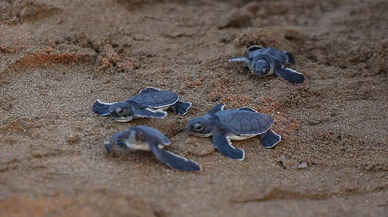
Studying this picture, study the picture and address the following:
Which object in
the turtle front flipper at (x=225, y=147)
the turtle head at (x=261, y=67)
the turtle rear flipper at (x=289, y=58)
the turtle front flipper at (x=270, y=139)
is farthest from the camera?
the turtle rear flipper at (x=289, y=58)

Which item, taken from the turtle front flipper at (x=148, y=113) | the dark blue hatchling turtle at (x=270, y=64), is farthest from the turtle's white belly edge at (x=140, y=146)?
the dark blue hatchling turtle at (x=270, y=64)

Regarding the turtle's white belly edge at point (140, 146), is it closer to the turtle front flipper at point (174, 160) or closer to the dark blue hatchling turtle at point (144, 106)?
the turtle front flipper at point (174, 160)

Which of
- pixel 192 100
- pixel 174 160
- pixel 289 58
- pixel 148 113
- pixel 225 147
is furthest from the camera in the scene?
pixel 289 58

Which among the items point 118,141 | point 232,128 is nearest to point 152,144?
point 118,141

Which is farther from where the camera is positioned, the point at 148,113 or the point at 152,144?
the point at 148,113

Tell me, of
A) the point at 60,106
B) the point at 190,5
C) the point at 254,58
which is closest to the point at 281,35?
the point at 254,58

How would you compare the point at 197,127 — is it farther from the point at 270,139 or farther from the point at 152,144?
the point at 270,139

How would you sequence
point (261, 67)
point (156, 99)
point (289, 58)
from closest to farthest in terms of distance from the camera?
point (156, 99) → point (261, 67) → point (289, 58)
